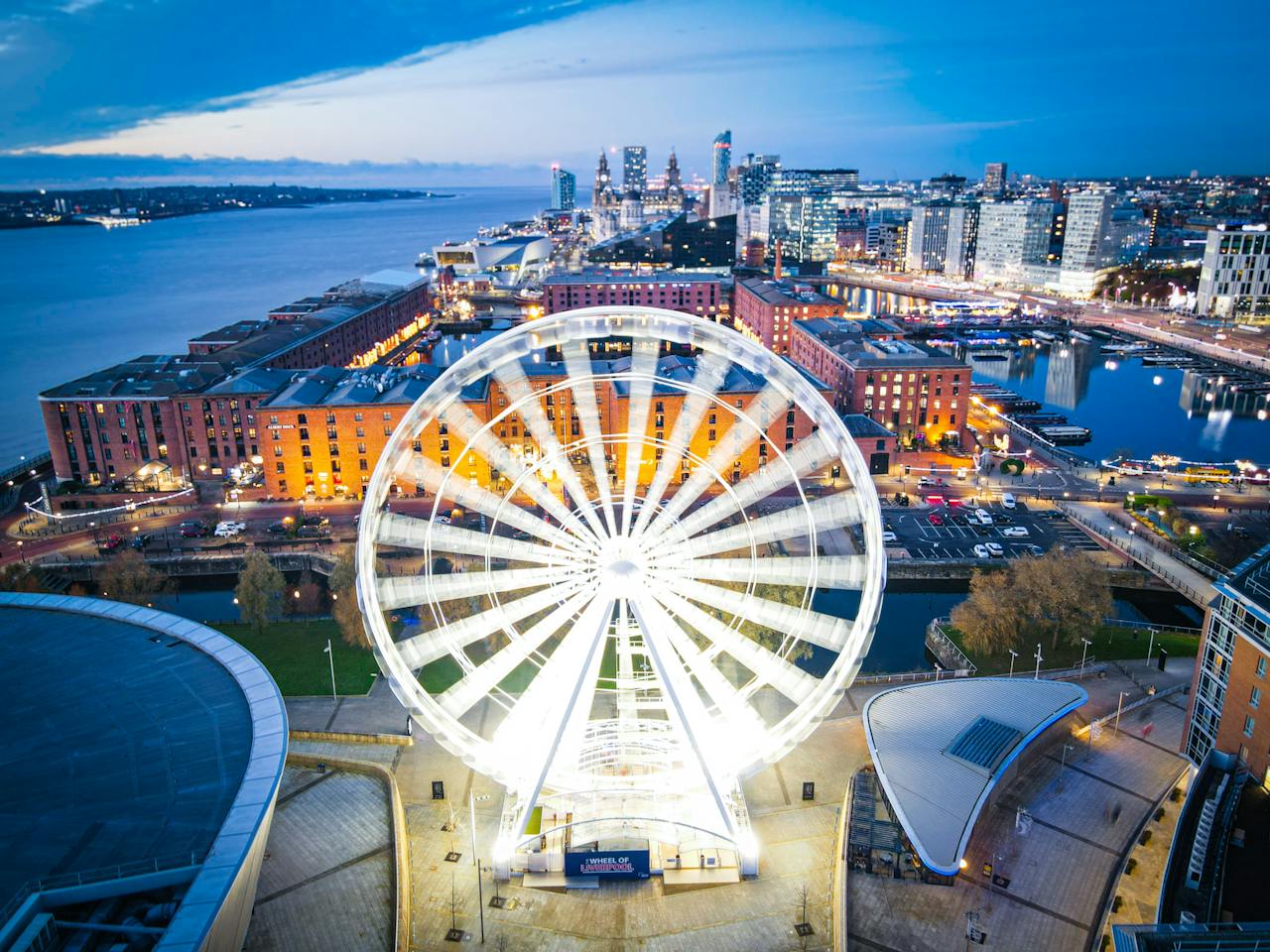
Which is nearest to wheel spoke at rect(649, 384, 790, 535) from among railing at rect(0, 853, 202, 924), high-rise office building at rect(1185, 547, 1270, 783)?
railing at rect(0, 853, 202, 924)

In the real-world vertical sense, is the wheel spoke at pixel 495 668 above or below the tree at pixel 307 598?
above

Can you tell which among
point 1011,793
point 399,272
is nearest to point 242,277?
point 399,272

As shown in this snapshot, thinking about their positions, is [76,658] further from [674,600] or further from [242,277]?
[242,277]

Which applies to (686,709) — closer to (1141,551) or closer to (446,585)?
(446,585)

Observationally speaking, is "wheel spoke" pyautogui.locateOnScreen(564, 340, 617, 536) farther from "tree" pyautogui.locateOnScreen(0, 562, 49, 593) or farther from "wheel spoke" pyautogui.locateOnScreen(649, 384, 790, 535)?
"tree" pyautogui.locateOnScreen(0, 562, 49, 593)

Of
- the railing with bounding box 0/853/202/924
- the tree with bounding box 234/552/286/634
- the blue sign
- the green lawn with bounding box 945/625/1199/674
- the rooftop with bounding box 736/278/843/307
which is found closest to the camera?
the railing with bounding box 0/853/202/924

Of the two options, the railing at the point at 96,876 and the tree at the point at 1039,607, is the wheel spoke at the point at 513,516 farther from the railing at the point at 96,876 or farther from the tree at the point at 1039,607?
the tree at the point at 1039,607

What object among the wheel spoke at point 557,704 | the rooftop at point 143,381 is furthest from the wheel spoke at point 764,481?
the rooftop at point 143,381
